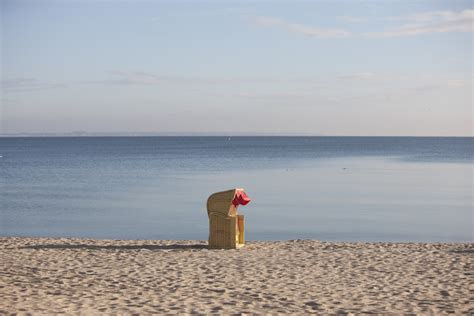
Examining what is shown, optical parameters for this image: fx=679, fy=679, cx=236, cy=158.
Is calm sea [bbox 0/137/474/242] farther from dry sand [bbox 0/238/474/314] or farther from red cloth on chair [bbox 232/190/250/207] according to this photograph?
dry sand [bbox 0/238/474/314]

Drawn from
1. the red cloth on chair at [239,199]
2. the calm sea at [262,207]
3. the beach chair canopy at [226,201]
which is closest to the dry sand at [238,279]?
the beach chair canopy at [226,201]

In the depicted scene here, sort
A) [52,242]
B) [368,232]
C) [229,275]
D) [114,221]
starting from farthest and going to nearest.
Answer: [114,221]
[368,232]
[52,242]
[229,275]

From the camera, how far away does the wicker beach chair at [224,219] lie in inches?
544

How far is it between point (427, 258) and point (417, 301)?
3600 mm

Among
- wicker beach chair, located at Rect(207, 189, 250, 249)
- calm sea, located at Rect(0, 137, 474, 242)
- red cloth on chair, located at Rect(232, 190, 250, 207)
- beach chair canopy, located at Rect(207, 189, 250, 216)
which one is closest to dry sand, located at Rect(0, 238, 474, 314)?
wicker beach chair, located at Rect(207, 189, 250, 249)

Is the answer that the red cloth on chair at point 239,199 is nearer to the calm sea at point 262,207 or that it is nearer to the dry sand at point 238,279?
the dry sand at point 238,279

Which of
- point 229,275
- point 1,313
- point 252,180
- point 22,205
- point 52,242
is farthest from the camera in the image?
point 252,180

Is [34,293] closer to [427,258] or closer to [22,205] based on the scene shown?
[427,258]

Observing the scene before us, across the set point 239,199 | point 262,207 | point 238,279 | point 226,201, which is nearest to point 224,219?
point 226,201

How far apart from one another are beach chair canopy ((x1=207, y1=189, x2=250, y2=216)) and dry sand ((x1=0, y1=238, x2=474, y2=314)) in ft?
2.80

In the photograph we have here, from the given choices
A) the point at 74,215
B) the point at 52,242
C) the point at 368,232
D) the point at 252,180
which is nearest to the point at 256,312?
the point at 52,242

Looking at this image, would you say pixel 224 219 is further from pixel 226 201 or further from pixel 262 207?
pixel 262 207

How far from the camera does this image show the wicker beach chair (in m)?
13.8

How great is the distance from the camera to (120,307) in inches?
335
